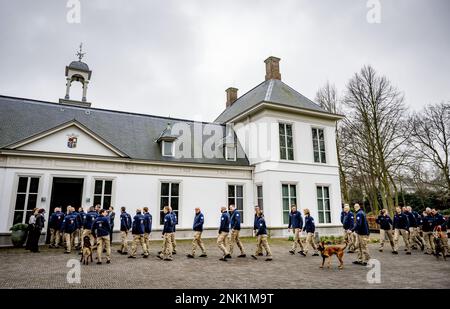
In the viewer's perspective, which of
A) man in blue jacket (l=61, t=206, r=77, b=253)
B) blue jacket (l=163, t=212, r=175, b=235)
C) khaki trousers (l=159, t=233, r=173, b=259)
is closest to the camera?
khaki trousers (l=159, t=233, r=173, b=259)

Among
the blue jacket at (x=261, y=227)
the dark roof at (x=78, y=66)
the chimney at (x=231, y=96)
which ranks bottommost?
the blue jacket at (x=261, y=227)

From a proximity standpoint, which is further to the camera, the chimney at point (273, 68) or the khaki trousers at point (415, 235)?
the chimney at point (273, 68)

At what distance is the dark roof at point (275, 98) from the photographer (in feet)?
67.9

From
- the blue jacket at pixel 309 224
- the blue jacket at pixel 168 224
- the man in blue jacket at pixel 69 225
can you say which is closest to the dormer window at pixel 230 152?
the blue jacket at pixel 309 224

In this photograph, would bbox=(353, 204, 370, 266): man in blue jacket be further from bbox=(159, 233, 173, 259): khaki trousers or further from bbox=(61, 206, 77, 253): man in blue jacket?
bbox=(61, 206, 77, 253): man in blue jacket

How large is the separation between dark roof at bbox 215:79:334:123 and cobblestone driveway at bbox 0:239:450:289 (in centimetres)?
1207

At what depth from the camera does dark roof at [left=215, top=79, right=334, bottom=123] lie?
20681 millimetres

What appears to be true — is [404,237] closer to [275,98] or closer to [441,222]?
[441,222]

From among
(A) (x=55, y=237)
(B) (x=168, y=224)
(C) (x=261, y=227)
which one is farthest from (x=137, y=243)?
(A) (x=55, y=237)

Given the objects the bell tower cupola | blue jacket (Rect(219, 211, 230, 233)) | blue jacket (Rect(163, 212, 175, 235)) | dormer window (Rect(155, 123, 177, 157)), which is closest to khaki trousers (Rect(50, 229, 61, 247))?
blue jacket (Rect(163, 212, 175, 235))

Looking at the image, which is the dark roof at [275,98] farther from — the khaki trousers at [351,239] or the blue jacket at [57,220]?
the blue jacket at [57,220]

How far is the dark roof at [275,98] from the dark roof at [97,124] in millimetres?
4192

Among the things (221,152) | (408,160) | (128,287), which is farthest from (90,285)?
(408,160)

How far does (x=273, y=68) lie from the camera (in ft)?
79.0
